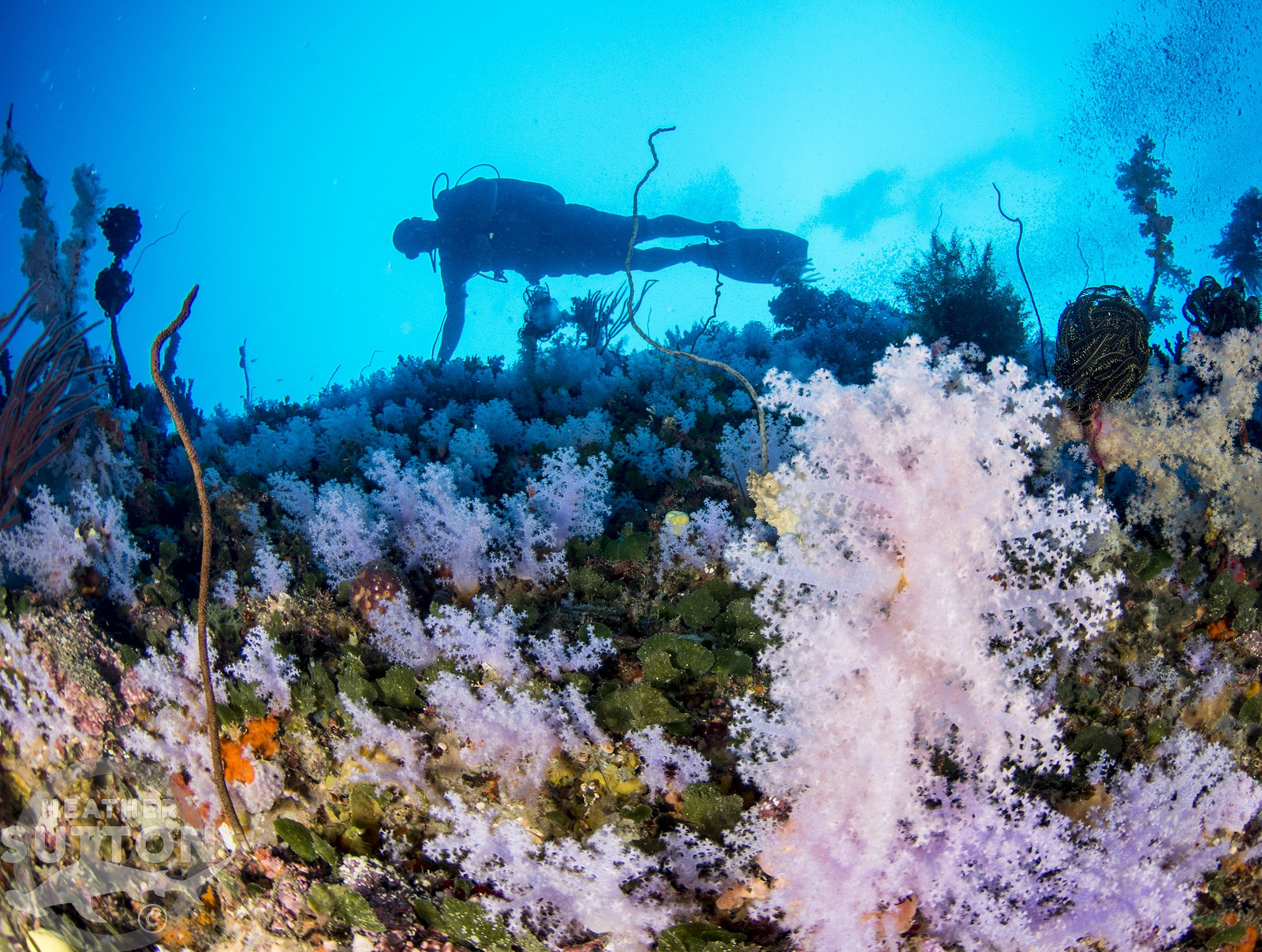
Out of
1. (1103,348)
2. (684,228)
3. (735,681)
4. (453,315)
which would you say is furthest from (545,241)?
(735,681)

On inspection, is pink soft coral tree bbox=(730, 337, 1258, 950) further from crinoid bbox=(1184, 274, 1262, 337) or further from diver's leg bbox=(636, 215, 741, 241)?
diver's leg bbox=(636, 215, 741, 241)

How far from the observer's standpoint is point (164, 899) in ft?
10.1

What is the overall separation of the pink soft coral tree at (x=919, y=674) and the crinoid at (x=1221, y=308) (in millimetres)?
2936

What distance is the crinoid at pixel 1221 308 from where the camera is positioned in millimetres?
3732

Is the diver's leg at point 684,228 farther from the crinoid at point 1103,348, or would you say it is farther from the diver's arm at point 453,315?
the crinoid at point 1103,348

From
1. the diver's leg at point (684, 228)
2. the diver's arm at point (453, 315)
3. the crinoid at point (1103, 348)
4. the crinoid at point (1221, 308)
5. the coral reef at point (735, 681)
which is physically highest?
the diver's leg at point (684, 228)

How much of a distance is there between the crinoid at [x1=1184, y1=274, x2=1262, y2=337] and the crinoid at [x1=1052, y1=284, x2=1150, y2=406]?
1.22m

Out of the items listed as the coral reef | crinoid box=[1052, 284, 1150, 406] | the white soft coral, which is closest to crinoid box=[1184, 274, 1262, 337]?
the coral reef

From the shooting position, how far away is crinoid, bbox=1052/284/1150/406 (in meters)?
3.01

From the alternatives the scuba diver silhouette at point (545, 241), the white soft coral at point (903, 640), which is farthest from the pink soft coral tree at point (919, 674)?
the scuba diver silhouette at point (545, 241)

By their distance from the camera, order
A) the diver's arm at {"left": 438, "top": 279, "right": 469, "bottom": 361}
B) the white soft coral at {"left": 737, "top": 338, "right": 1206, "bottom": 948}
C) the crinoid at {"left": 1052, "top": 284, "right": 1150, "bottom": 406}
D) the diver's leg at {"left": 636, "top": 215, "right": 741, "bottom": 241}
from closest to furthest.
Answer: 1. the white soft coral at {"left": 737, "top": 338, "right": 1206, "bottom": 948}
2. the crinoid at {"left": 1052, "top": 284, "right": 1150, "bottom": 406}
3. the diver's arm at {"left": 438, "top": 279, "right": 469, "bottom": 361}
4. the diver's leg at {"left": 636, "top": 215, "right": 741, "bottom": 241}

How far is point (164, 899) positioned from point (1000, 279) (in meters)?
9.21

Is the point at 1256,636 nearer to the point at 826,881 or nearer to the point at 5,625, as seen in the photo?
the point at 826,881

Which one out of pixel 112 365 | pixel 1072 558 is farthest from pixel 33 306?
pixel 1072 558
